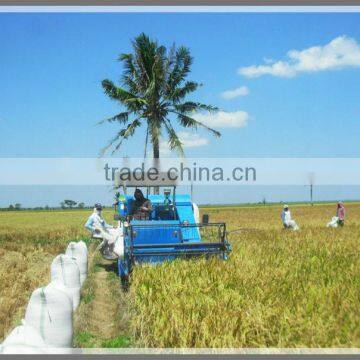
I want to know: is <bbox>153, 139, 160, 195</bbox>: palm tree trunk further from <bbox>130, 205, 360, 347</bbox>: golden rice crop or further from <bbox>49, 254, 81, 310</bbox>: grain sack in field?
<bbox>49, 254, 81, 310</bbox>: grain sack in field

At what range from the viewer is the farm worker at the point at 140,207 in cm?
1088

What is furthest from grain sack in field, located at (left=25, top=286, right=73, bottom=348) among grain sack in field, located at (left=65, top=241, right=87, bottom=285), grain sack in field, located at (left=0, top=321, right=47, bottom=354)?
grain sack in field, located at (left=65, top=241, right=87, bottom=285)

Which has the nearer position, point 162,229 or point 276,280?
point 276,280

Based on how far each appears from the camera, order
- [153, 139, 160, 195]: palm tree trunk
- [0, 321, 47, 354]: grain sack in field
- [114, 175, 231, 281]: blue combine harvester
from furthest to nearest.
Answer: [153, 139, 160, 195]: palm tree trunk → [114, 175, 231, 281]: blue combine harvester → [0, 321, 47, 354]: grain sack in field

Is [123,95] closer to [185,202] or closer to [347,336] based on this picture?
[185,202]

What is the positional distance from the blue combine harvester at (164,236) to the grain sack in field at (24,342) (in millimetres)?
4350

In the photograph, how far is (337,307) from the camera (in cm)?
563

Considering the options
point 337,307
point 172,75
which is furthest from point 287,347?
point 172,75

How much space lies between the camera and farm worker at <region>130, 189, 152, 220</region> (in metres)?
10.9

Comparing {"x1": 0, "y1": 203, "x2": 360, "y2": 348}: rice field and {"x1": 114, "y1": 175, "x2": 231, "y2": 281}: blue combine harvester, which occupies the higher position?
{"x1": 114, "y1": 175, "x2": 231, "y2": 281}: blue combine harvester

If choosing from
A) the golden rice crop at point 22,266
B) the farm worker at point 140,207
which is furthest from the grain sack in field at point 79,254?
the farm worker at point 140,207

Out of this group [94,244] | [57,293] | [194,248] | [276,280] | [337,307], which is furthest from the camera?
[94,244]

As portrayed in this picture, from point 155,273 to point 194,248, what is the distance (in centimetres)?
196

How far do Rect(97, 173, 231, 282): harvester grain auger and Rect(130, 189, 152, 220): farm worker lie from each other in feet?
0.21
